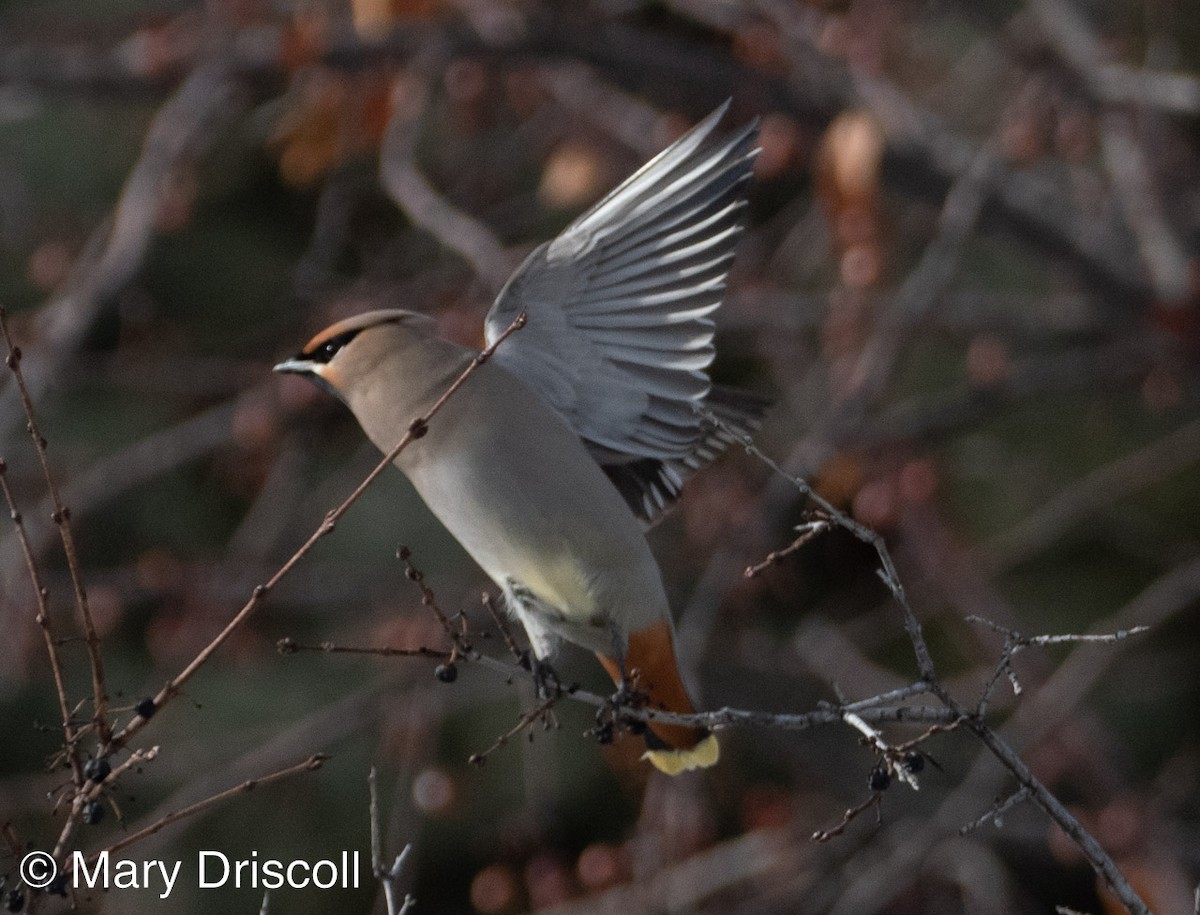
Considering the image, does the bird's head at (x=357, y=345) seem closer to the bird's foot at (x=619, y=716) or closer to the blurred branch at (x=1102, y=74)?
the bird's foot at (x=619, y=716)

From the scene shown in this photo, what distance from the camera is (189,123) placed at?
4.41m

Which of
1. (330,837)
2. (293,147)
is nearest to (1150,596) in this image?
(293,147)

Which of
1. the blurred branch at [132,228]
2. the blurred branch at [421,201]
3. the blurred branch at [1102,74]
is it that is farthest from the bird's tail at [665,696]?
the blurred branch at [1102,74]

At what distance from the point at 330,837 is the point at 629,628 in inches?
157

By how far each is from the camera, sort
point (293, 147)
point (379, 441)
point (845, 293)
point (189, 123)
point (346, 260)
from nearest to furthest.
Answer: point (379, 441) → point (189, 123) → point (845, 293) → point (293, 147) → point (346, 260)

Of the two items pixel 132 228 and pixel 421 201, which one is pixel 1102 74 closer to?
pixel 421 201

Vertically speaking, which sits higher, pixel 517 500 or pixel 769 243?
pixel 769 243

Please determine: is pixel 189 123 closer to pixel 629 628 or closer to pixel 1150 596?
pixel 629 628

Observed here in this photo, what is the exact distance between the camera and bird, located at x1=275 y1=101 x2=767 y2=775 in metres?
2.83

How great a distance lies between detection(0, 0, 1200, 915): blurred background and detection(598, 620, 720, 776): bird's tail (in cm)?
106

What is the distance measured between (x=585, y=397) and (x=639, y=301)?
0.90 ft

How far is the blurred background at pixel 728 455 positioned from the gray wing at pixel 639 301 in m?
1.15

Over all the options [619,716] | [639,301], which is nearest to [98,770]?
[619,716]

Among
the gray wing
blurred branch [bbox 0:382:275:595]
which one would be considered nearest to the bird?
the gray wing
